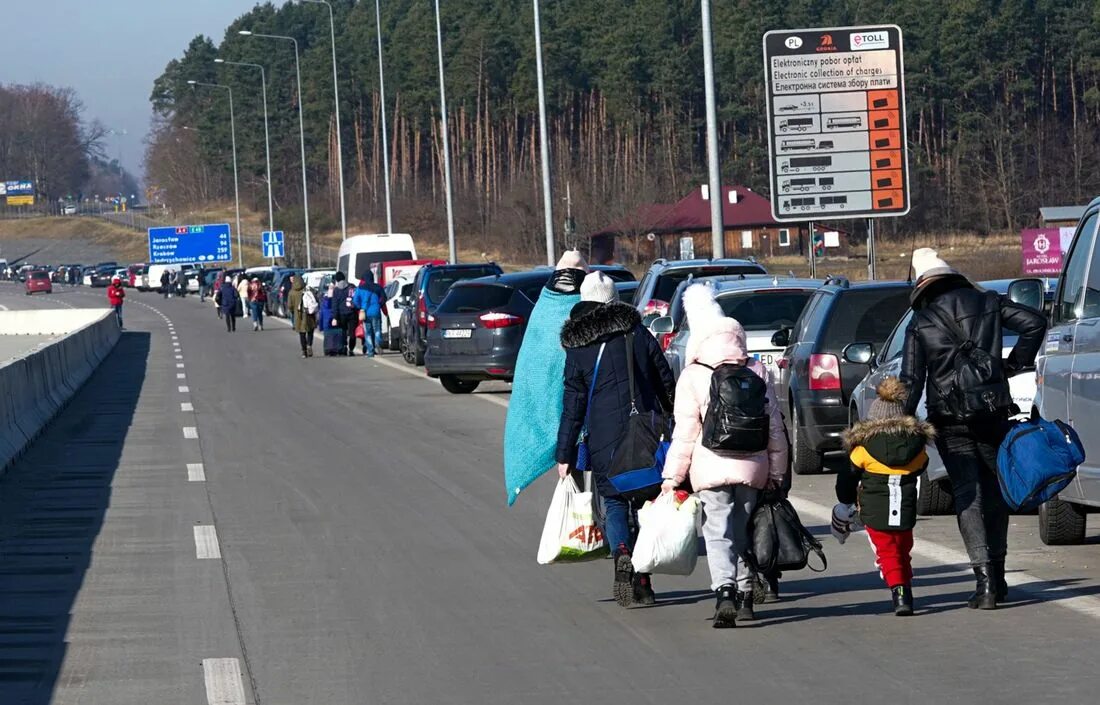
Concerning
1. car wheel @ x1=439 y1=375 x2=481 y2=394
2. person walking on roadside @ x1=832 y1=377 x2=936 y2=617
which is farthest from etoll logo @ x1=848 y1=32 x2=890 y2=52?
person walking on roadside @ x1=832 y1=377 x2=936 y2=617

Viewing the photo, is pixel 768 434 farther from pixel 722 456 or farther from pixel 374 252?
pixel 374 252

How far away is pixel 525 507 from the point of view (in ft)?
42.6

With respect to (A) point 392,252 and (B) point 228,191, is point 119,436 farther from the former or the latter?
(B) point 228,191

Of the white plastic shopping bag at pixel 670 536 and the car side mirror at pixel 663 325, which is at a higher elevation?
the car side mirror at pixel 663 325

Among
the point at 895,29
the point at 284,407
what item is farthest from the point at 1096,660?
the point at 895,29

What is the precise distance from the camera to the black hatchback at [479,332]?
2488 centimetres

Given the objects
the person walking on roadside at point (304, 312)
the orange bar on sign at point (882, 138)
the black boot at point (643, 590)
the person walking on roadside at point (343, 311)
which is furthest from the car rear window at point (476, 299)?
the black boot at point (643, 590)

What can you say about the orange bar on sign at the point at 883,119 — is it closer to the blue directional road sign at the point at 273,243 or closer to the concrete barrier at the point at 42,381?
the concrete barrier at the point at 42,381

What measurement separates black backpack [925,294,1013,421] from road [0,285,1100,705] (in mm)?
957

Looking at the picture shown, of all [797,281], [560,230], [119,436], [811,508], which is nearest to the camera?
[811,508]

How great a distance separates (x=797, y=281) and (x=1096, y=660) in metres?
10.4

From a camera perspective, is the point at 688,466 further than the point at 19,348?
No

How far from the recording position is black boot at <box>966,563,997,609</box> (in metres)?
8.26

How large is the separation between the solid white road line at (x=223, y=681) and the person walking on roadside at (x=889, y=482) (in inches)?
112
